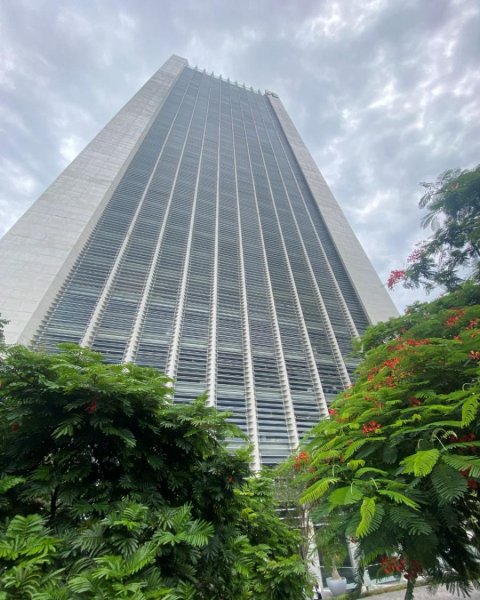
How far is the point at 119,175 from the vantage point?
57.0 ft

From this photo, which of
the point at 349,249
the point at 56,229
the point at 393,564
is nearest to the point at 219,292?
the point at 56,229

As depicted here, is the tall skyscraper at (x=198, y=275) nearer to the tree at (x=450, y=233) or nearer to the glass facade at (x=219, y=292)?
the glass facade at (x=219, y=292)

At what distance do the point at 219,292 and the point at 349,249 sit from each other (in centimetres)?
1030

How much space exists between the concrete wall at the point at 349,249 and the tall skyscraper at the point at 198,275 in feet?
0.43

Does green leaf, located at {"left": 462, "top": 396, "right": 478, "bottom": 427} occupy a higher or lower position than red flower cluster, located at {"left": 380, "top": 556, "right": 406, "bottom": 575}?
higher

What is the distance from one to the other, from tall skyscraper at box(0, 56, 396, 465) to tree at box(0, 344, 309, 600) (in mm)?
6739

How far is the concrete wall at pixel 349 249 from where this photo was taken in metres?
16.0

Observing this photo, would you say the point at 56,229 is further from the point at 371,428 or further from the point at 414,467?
the point at 414,467

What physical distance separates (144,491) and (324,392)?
1024cm

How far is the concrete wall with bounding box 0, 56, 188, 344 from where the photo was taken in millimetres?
10086

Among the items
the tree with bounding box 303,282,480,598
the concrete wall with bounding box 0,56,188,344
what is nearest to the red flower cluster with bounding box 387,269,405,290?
the tree with bounding box 303,282,480,598

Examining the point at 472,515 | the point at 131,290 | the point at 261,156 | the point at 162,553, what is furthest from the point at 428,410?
the point at 261,156

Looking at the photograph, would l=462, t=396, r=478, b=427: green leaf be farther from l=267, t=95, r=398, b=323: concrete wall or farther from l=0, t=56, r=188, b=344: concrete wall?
l=267, t=95, r=398, b=323: concrete wall

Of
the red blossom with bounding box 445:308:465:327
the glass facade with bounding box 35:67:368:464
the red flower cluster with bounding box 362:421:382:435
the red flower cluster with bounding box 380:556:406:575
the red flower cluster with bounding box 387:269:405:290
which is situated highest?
the glass facade with bounding box 35:67:368:464
